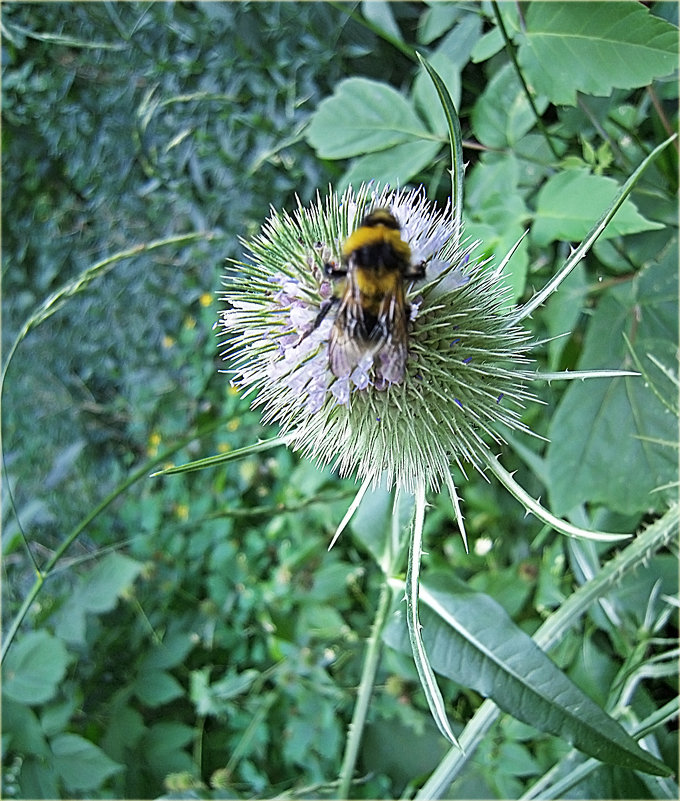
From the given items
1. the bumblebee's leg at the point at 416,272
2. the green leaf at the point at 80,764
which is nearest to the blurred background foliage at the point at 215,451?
the green leaf at the point at 80,764

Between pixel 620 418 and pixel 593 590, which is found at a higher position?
pixel 620 418

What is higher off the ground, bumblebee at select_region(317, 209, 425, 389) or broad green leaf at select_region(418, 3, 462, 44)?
broad green leaf at select_region(418, 3, 462, 44)

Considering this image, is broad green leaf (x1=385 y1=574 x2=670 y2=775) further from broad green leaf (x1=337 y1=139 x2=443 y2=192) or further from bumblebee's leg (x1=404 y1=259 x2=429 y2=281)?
broad green leaf (x1=337 y1=139 x2=443 y2=192)

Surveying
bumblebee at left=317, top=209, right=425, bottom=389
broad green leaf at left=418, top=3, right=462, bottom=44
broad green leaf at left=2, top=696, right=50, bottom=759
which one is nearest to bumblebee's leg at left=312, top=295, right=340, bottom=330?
bumblebee at left=317, top=209, right=425, bottom=389

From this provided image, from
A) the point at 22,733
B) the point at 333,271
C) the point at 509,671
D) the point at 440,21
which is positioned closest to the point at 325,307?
the point at 333,271

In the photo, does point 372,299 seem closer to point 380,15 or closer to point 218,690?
point 380,15

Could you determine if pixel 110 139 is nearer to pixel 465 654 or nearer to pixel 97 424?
pixel 97 424
